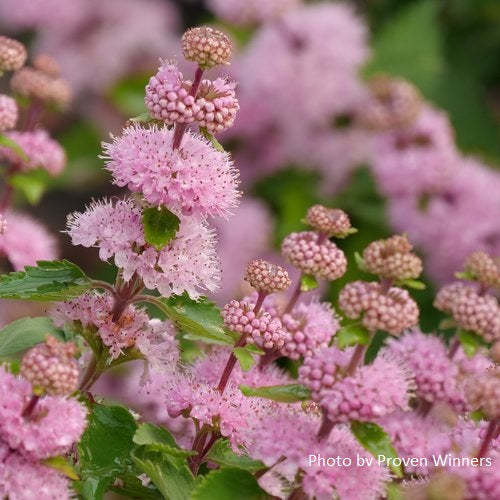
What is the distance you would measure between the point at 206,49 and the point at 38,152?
0.75 metres

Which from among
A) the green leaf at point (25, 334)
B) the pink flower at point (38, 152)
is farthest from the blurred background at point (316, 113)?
the green leaf at point (25, 334)

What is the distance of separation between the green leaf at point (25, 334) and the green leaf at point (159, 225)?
0.76 ft

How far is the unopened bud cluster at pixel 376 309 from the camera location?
117 centimetres

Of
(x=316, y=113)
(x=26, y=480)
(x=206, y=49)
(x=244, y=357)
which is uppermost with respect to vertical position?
(x=316, y=113)

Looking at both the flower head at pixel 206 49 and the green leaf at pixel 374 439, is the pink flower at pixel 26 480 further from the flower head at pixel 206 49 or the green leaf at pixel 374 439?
the flower head at pixel 206 49

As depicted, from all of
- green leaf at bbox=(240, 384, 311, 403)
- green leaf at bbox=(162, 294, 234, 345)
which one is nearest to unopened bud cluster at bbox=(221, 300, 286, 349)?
green leaf at bbox=(162, 294, 234, 345)

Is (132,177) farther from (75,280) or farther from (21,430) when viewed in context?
(21,430)

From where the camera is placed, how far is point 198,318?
1.37m

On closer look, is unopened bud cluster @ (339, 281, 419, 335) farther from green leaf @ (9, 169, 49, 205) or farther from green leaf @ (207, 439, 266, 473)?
green leaf @ (9, 169, 49, 205)

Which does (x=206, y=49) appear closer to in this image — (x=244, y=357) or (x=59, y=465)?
(x=244, y=357)

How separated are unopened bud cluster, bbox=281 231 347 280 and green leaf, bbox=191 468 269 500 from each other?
1.06 ft

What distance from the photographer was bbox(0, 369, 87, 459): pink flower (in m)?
1.11

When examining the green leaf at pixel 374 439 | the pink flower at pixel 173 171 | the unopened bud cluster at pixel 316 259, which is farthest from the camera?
the unopened bud cluster at pixel 316 259

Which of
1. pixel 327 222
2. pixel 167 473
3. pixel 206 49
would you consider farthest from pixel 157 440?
pixel 206 49
